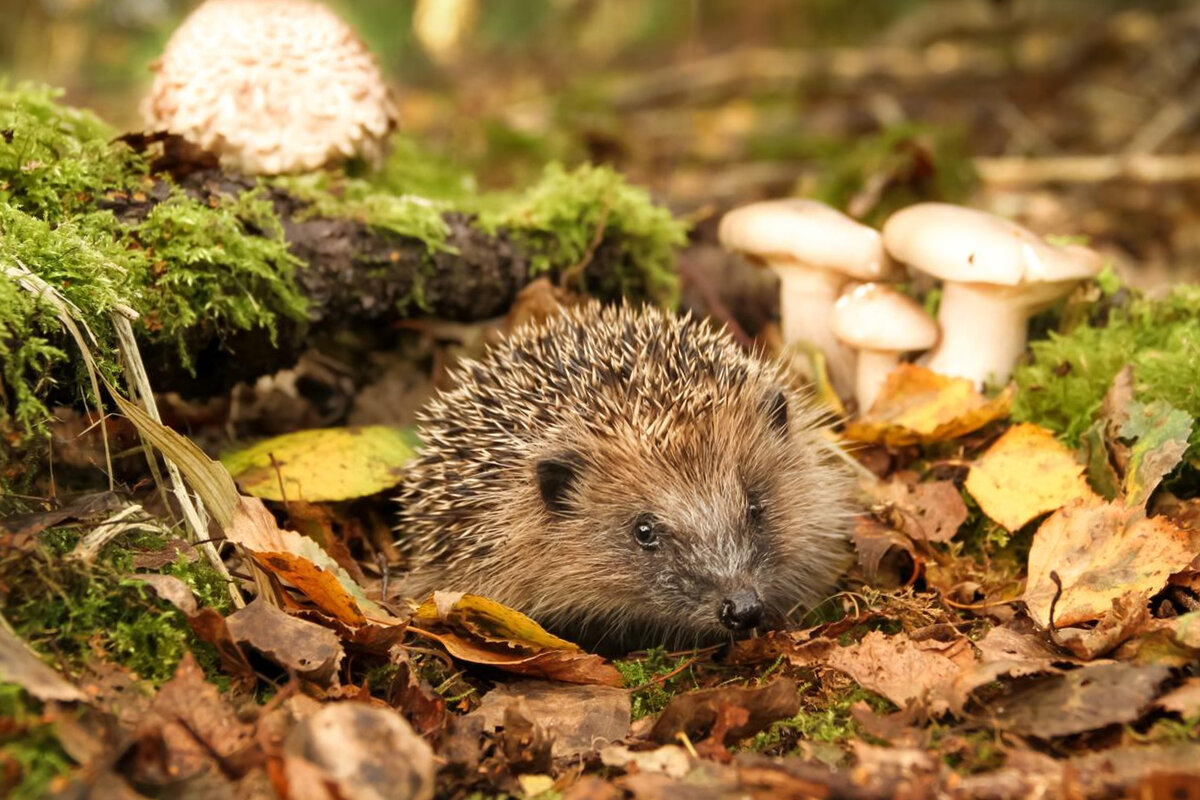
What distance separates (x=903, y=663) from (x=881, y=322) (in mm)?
1667

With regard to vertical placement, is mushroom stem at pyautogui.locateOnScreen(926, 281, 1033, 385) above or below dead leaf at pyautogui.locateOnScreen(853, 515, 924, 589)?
above

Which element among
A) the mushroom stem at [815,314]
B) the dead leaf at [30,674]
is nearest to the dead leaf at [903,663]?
the mushroom stem at [815,314]

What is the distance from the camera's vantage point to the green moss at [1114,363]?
3783mm

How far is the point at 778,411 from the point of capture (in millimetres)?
3998

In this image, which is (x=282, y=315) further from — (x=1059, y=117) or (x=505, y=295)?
(x=1059, y=117)

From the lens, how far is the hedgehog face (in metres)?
3.54

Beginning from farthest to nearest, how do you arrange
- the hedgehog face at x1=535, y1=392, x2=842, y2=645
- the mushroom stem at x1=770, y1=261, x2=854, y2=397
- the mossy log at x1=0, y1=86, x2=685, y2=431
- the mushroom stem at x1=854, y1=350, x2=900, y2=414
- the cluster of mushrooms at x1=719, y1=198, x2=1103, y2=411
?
the mushroom stem at x1=770, y1=261, x2=854, y2=397
the mushroom stem at x1=854, y1=350, x2=900, y2=414
the cluster of mushrooms at x1=719, y1=198, x2=1103, y2=411
the hedgehog face at x1=535, y1=392, x2=842, y2=645
the mossy log at x1=0, y1=86, x2=685, y2=431

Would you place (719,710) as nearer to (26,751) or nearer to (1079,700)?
(1079,700)

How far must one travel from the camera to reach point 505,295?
4.86 metres

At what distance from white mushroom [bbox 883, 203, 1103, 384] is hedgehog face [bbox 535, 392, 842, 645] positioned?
2.70ft

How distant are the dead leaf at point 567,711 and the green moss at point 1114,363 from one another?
2.17 meters

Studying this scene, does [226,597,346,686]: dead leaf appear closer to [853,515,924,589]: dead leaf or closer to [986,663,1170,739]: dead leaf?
[986,663,1170,739]: dead leaf

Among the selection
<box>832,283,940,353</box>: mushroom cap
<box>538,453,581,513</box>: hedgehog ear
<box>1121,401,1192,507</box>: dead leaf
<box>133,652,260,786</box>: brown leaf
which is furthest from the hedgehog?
<box>133,652,260,786</box>: brown leaf

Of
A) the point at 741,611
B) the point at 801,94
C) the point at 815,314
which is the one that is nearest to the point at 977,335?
A: the point at 815,314
